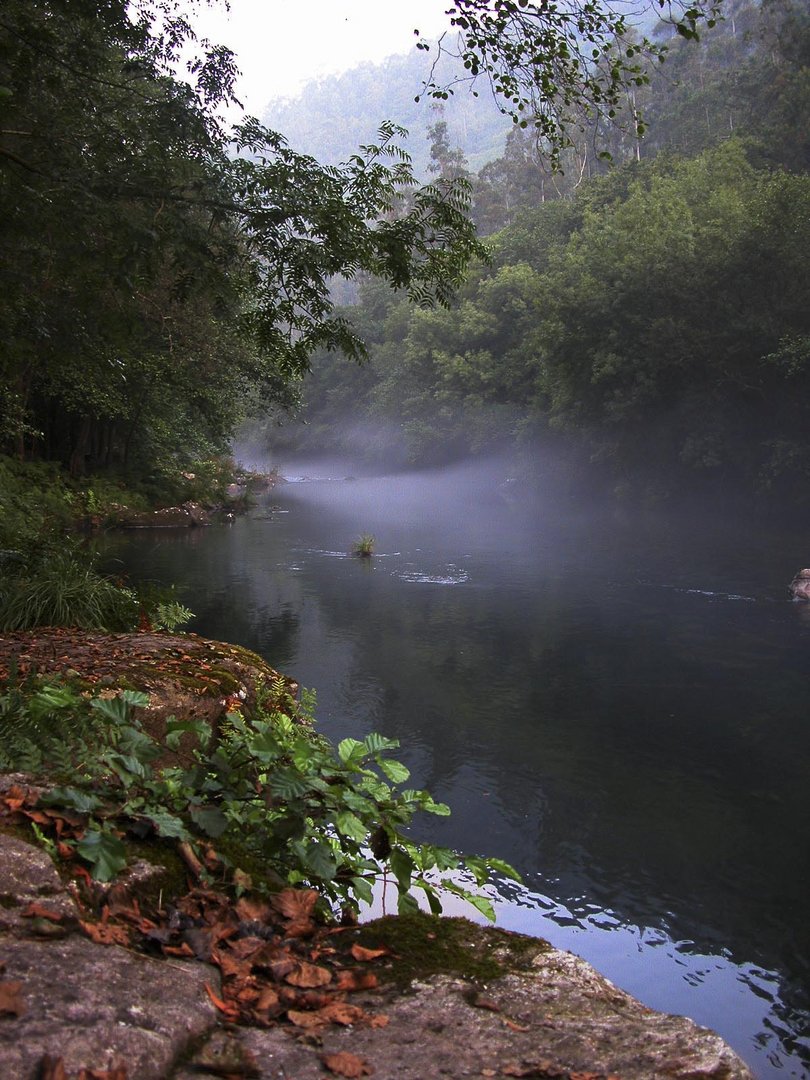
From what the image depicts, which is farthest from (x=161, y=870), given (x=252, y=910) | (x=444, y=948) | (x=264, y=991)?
(x=444, y=948)

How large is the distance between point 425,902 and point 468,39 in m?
6.39

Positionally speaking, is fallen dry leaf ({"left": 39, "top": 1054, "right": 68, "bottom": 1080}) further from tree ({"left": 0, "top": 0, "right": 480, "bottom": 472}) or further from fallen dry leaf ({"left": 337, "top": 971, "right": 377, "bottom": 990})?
tree ({"left": 0, "top": 0, "right": 480, "bottom": 472})

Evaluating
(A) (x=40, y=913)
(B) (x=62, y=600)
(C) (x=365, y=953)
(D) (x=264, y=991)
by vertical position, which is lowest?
(B) (x=62, y=600)

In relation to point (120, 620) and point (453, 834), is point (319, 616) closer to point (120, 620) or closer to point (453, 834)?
point (120, 620)

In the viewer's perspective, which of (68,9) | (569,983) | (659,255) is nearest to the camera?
(569,983)

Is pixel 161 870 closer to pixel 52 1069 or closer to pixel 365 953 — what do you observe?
pixel 365 953

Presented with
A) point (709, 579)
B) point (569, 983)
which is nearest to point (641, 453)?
point (709, 579)

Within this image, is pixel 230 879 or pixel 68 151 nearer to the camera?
pixel 230 879

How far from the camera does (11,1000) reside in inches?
78.9

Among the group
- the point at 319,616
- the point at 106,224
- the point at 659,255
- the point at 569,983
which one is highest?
the point at 659,255

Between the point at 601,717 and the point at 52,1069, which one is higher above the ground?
the point at 52,1069

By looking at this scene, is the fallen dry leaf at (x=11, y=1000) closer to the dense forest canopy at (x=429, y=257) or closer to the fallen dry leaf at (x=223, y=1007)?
the fallen dry leaf at (x=223, y=1007)

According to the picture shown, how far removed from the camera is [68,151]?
823 cm

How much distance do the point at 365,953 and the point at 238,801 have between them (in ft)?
2.86
